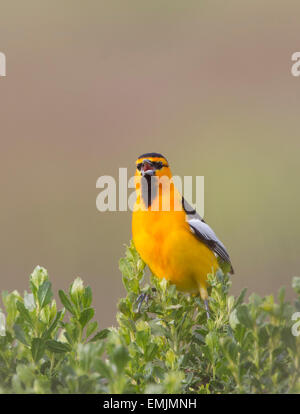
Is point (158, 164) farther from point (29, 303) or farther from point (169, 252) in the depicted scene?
point (29, 303)

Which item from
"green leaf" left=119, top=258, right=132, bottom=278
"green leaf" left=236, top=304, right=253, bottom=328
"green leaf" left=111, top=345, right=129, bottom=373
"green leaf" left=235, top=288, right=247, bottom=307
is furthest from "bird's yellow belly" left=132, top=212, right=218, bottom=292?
"green leaf" left=111, top=345, right=129, bottom=373

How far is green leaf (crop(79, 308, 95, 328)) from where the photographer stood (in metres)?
1.00

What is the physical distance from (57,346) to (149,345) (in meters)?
0.17

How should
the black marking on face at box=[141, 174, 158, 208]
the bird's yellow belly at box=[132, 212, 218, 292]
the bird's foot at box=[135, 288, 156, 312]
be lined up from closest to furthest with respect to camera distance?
the bird's foot at box=[135, 288, 156, 312], the bird's yellow belly at box=[132, 212, 218, 292], the black marking on face at box=[141, 174, 158, 208]

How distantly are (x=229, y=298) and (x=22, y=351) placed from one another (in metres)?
0.42

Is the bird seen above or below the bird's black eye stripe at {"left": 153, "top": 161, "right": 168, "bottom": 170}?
below

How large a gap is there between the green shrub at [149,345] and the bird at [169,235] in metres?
0.83

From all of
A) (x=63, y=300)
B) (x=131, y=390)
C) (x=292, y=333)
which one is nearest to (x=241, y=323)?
(x=292, y=333)

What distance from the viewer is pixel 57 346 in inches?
39.2

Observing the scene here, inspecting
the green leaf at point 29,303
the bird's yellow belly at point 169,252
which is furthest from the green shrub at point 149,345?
the bird's yellow belly at point 169,252

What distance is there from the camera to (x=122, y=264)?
1.29m

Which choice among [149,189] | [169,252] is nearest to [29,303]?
[169,252]

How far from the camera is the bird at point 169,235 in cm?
212

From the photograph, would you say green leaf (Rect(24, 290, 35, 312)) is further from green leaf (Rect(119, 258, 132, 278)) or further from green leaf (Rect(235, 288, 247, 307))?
green leaf (Rect(235, 288, 247, 307))
